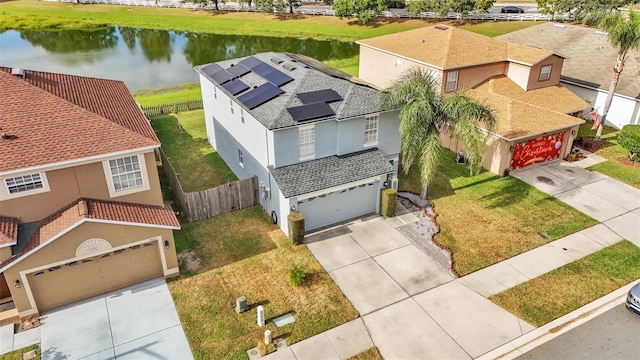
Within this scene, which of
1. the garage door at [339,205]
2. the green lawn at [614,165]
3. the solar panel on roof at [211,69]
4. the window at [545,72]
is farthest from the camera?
the window at [545,72]

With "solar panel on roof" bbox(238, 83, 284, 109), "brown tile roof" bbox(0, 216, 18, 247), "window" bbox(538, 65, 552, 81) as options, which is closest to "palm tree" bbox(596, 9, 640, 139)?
"window" bbox(538, 65, 552, 81)

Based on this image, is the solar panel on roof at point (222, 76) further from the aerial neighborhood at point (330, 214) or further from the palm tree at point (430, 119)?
the palm tree at point (430, 119)

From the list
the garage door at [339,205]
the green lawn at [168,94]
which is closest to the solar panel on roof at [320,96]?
the garage door at [339,205]

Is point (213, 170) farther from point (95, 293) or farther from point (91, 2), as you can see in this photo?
point (91, 2)

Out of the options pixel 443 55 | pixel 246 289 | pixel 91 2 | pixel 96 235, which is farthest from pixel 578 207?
pixel 91 2

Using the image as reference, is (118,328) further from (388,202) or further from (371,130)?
(371,130)

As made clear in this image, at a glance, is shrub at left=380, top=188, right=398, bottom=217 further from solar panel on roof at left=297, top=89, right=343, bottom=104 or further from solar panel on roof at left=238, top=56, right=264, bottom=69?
solar panel on roof at left=238, top=56, right=264, bottom=69
